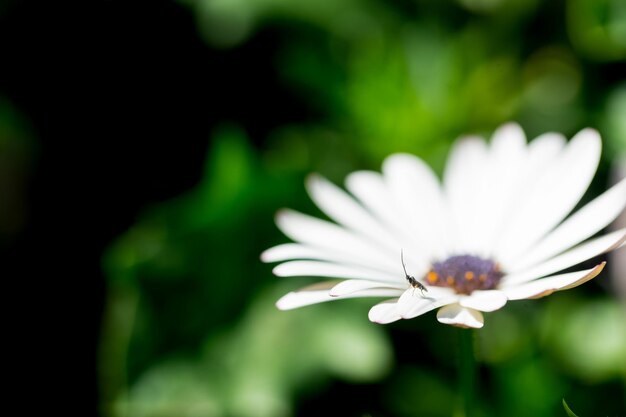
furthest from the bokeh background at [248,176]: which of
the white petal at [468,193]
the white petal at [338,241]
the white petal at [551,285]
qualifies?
the white petal at [551,285]

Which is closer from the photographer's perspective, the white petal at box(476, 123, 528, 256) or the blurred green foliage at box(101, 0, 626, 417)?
the white petal at box(476, 123, 528, 256)

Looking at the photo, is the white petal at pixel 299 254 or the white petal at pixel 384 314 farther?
the white petal at pixel 299 254

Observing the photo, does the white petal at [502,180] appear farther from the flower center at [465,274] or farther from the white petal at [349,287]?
the white petal at [349,287]

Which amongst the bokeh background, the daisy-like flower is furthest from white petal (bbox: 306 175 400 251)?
the bokeh background

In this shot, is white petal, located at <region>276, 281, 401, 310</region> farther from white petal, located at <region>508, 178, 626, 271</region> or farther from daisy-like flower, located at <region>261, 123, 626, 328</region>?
white petal, located at <region>508, 178, 626, 271</region>

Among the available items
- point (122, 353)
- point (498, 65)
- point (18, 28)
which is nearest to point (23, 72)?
point (18, 28)

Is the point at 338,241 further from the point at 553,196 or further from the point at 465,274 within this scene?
the point at 553,196

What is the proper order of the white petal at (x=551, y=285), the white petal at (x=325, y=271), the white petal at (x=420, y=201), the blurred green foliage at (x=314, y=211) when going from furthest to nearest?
the blurred green foliage at (x=314, y=211) → the white petal at (x=420, y=201) → the white petal at (x=325, y=271) → the white petal at (x=551, y=285)
